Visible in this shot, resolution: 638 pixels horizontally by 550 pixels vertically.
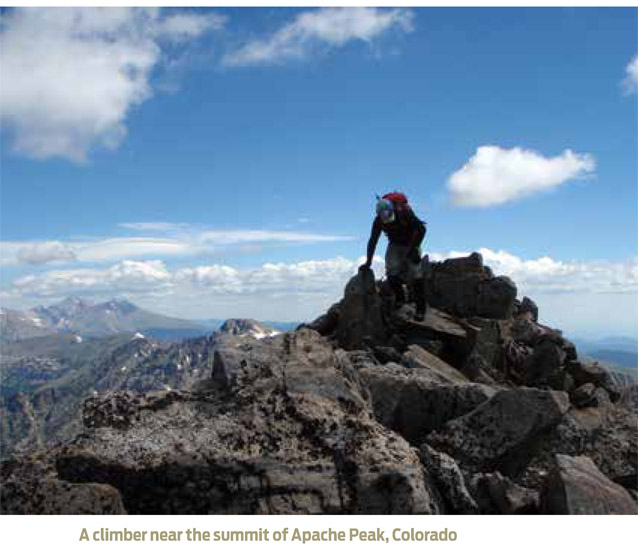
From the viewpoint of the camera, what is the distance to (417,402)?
1797 cm

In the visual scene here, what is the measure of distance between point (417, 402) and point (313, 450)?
6896mm

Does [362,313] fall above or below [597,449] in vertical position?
above

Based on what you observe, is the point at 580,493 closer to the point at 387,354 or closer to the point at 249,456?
the point at 249,456

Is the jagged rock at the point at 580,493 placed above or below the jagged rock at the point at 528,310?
below

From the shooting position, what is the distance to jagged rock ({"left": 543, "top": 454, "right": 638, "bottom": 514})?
11906 millimetres

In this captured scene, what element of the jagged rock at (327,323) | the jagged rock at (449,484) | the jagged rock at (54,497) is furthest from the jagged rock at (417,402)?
the jagged rock at (327,323)

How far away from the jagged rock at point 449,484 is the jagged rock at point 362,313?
1636cm

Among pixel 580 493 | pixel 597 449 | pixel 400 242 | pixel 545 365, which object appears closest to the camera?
pixel 580 493

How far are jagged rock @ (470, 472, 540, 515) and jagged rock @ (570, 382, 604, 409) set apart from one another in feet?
51.9

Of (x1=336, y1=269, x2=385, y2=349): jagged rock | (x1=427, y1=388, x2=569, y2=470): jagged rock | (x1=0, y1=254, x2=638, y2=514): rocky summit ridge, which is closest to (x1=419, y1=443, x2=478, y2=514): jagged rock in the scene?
(x1=0, y1=254, x2=638, y2=514): rocky summit ridge

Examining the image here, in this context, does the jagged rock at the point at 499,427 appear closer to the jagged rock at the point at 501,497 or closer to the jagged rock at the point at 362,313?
the jagged rock at the point at 501,497

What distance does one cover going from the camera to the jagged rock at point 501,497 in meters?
12.5

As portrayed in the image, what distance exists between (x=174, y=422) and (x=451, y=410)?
9.01m

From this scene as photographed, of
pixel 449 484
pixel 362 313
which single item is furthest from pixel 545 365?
pixel 449 484
